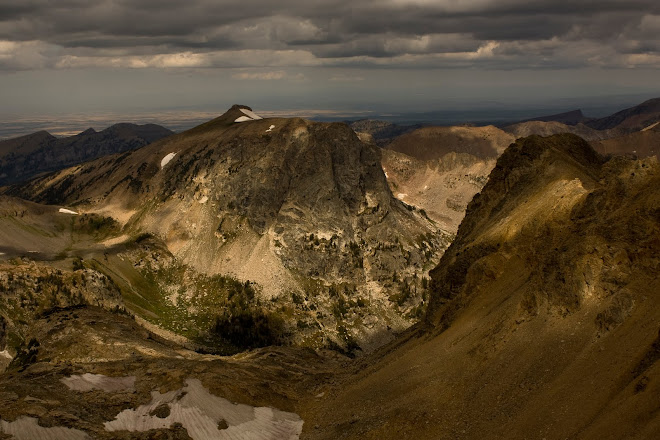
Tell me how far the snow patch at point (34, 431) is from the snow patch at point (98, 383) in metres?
14.8

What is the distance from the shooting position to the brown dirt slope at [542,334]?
38688mm

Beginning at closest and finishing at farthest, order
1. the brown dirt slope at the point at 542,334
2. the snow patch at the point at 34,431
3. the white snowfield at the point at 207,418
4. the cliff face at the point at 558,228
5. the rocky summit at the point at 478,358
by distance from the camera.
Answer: the brown dirt slope at the point at 542,334, the rocky summit at the point at 478,358, the snow patch at the point at 34,431, the cliff face at the point at 558,228, the white snowfield at the point at 207,418

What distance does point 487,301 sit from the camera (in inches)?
2653

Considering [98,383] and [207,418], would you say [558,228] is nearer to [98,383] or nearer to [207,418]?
[207,418]

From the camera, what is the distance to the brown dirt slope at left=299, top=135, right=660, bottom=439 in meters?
38.7

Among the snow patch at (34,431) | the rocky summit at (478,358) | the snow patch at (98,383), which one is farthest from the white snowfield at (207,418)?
the snow patch at (98,383)

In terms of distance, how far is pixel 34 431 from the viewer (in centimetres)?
5084

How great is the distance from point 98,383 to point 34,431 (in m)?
19.6

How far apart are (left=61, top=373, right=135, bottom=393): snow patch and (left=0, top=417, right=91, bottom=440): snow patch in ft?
48.6

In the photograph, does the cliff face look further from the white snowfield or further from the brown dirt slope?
the white snowfield

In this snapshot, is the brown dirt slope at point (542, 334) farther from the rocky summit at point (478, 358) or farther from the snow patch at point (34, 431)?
the snow patch at point (34, 431)

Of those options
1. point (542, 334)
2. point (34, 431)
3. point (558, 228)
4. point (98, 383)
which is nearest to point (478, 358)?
point (542, 334)

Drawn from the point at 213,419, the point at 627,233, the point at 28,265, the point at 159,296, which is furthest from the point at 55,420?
the point at 159,296

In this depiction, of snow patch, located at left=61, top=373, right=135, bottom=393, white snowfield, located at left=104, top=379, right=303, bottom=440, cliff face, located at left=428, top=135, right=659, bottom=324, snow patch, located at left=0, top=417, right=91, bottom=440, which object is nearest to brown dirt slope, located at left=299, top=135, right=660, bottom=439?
cliff face, located at left=428, top=135, right=659, bottom=324
